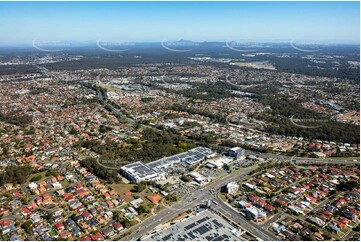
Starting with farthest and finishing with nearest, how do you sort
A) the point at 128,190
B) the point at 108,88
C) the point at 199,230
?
1. the point at 108,88
2. the point at 128,190
3. the point at 199,230

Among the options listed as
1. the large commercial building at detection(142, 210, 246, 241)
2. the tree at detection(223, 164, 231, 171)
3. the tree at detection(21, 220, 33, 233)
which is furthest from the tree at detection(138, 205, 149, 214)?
the tree at detection(223, 164, 231, 171)

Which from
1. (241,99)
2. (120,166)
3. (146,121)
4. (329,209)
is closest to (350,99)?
(241,99)

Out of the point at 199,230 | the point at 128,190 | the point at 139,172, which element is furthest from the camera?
the point at 139,172

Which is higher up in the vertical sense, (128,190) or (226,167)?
(226,167)

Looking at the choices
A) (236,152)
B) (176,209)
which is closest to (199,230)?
(176,209)

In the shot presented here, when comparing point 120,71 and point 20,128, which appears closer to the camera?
point 20,128

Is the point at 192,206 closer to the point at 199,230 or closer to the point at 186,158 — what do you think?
the point at 199,230

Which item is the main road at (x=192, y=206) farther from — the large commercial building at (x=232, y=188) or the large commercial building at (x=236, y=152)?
the large commercial building at (x=236, y=152)

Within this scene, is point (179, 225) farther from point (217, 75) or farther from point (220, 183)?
point (217, 75)

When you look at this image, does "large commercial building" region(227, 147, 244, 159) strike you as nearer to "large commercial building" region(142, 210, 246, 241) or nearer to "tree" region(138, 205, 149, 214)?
"large commercial building" region(142, 210, 246, 241)
